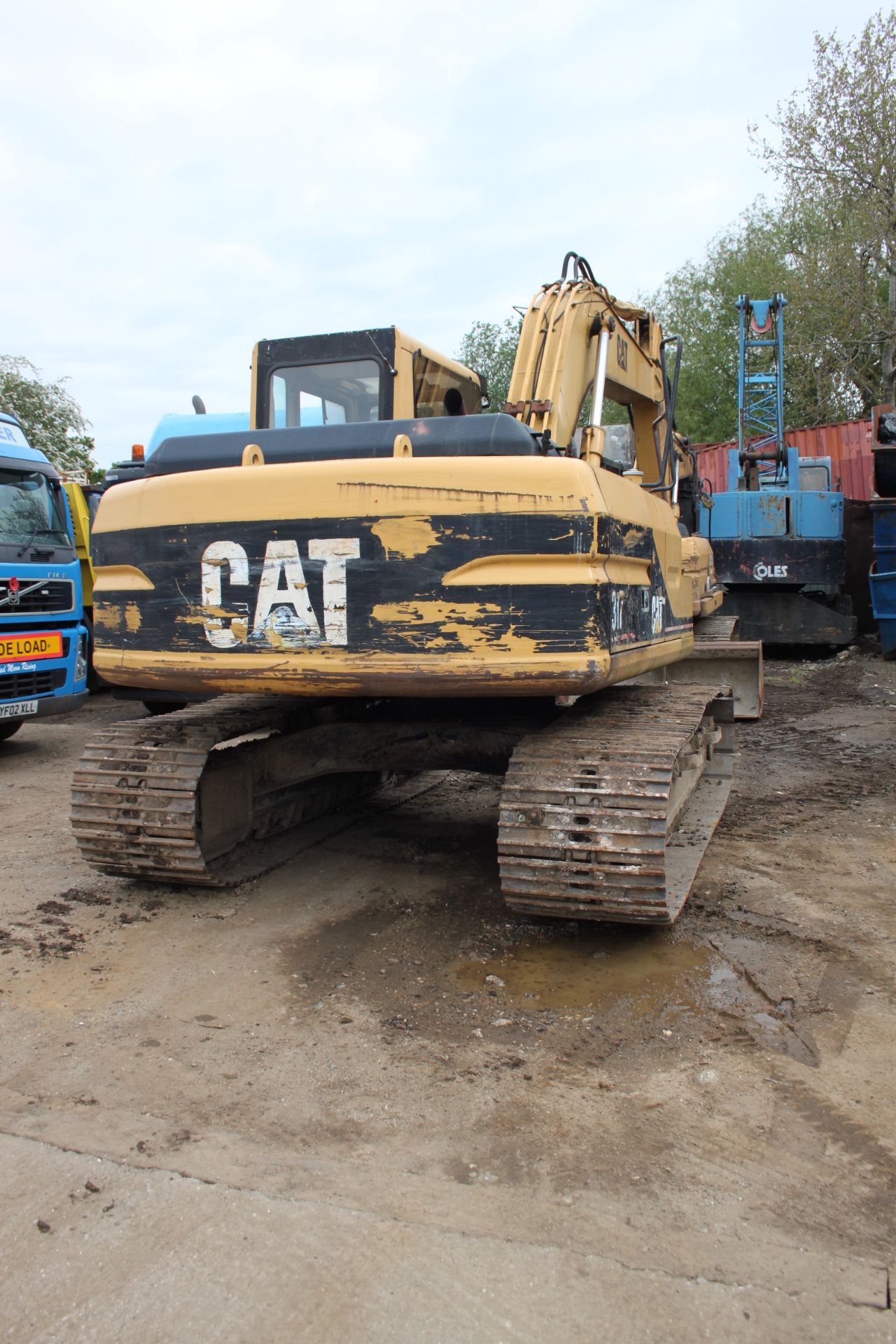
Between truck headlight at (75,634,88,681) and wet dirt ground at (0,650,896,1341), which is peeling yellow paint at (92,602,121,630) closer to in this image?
wet dirt ground at (0,650,896,1341)

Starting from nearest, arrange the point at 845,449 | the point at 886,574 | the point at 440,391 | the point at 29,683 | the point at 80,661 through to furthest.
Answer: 1. the point at 440,391
2. the point at 29,683
3. the point at 80,661
4. the point at 886,574
5. the point at 845,449

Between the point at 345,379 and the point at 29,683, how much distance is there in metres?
4.56

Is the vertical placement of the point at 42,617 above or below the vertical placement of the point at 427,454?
below

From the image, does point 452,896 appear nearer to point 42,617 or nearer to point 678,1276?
point 678,1276

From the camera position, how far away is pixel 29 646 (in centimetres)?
794

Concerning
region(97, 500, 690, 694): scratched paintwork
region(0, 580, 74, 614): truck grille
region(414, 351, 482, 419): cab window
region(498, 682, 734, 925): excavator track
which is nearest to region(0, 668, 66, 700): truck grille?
region(0, 580, 74, 614): truck grille

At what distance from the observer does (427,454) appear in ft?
12.1

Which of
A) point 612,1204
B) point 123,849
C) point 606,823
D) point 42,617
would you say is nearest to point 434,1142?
point 612,1204

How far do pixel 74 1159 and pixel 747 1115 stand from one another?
1.65 meters

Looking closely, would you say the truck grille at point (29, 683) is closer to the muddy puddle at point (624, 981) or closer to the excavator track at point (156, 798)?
the excavator track at point (156, 798)

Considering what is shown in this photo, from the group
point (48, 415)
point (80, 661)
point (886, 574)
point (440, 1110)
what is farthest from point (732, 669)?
point (48, 415)

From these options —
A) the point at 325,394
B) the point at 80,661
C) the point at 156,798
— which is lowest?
the point at 156,798

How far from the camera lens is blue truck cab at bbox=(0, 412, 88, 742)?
7758 mm

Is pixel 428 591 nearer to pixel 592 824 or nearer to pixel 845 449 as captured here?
pixel 592 824
